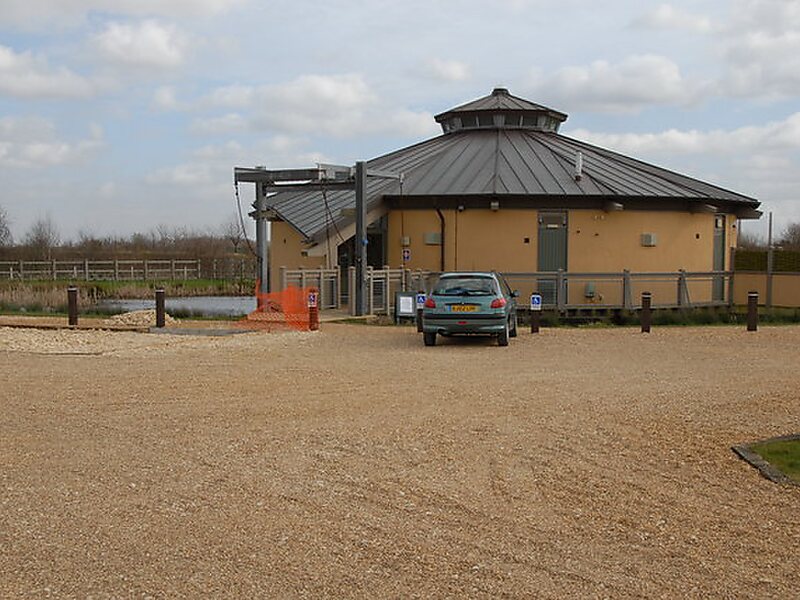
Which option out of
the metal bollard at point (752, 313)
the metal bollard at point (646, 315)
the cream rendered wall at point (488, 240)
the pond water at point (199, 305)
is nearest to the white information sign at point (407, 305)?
the metal bollard at point (646, 315)

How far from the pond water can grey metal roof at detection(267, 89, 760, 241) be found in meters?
3.67

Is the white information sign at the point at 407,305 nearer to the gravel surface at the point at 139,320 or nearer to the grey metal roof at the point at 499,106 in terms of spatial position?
the gravel surface at the point at 139,320

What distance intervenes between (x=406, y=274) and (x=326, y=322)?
4106mm

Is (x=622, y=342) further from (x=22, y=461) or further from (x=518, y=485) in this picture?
(x=22, y=461)

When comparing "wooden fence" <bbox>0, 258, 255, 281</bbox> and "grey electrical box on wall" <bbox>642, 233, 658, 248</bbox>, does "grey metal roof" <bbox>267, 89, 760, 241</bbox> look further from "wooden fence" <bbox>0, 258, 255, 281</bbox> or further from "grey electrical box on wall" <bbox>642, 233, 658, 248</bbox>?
"wooden fence" <bbox>0, 258, 255, 281</bbox>

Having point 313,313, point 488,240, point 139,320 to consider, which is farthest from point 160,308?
point 488,240

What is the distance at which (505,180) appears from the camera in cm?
2902

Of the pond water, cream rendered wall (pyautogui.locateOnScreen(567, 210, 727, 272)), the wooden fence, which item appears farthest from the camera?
the wooden fence

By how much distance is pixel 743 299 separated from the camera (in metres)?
31.4

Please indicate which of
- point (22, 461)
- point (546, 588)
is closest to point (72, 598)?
point (546, 588)

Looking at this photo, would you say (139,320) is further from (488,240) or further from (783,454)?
(783,454)

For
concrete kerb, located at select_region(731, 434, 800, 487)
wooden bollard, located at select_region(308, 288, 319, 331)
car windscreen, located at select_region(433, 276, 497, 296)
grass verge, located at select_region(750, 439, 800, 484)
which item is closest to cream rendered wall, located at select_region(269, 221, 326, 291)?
wooden bollard, located at select_region(308, 288, 319, 331)

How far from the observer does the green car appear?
57.5ft

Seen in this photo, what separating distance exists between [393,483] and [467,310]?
10.1 metres
